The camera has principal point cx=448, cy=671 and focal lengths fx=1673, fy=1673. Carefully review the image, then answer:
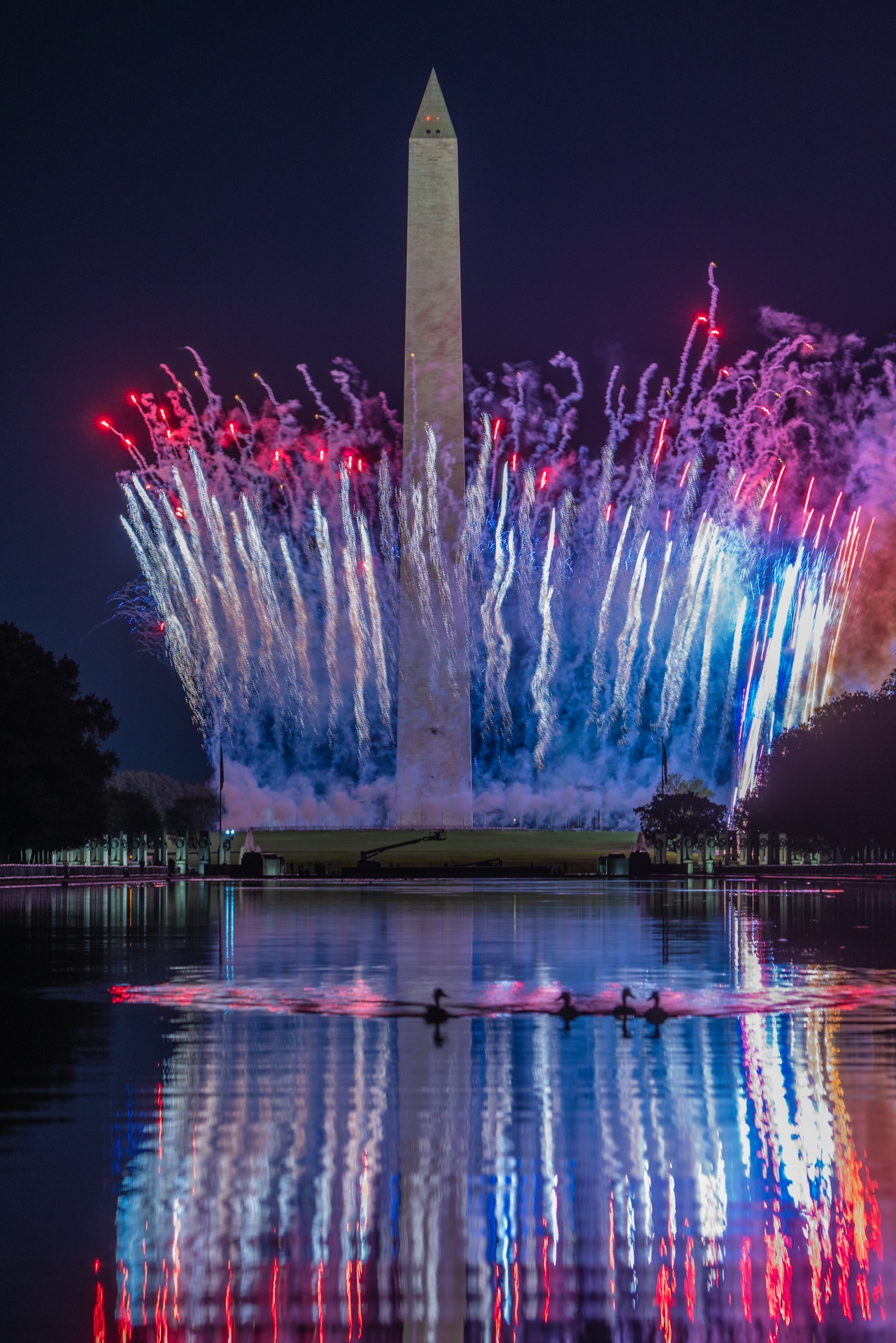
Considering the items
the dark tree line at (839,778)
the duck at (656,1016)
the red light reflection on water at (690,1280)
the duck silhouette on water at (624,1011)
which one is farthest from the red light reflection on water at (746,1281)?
the dark tree line at (839,778)

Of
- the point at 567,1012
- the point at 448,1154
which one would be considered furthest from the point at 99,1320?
the point at 567,1012

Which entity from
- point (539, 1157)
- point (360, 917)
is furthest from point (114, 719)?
point (539, 1157)

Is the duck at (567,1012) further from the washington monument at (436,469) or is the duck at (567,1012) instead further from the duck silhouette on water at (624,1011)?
the washington monument at (436,469)

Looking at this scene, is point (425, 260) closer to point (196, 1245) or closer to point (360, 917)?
point (360, 917)

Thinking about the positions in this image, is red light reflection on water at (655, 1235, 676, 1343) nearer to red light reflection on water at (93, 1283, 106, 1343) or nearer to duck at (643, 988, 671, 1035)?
red light reflection on water at (93, 1283, 106, 1343)

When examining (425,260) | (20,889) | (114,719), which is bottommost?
(20,889)

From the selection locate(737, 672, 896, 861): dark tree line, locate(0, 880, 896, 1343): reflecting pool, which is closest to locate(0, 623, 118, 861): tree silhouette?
locate(737, 672, 896, 861): dark tree line

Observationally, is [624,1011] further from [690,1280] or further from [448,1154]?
[690,1280]
